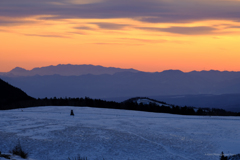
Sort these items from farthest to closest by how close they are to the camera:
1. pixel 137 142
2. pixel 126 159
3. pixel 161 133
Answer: pixel 161 133 → pixel 137 142 → pixel 126 159

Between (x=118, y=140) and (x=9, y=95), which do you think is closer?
(x=118, y=140)

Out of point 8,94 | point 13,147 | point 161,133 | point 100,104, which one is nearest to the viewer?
point 13,147

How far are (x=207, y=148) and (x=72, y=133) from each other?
7.71m

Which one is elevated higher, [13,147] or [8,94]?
[8,94]

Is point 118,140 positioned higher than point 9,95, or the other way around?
point 9,95

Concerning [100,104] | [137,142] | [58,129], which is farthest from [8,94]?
[137,142]

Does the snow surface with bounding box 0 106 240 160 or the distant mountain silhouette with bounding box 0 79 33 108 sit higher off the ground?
the distant mountain silhouette with bounding box 0 79 33 108

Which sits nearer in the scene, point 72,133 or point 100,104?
point 72,133

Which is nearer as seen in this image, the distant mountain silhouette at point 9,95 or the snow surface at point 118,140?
the snow surface at point 118,140

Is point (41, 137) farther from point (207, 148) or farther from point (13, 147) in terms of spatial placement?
point (207, 148)

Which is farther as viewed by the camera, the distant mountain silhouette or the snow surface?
the distant mountain silhouette

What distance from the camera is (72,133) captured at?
19734mm

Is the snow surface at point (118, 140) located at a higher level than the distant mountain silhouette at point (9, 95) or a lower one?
lower

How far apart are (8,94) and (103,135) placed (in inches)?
2078
